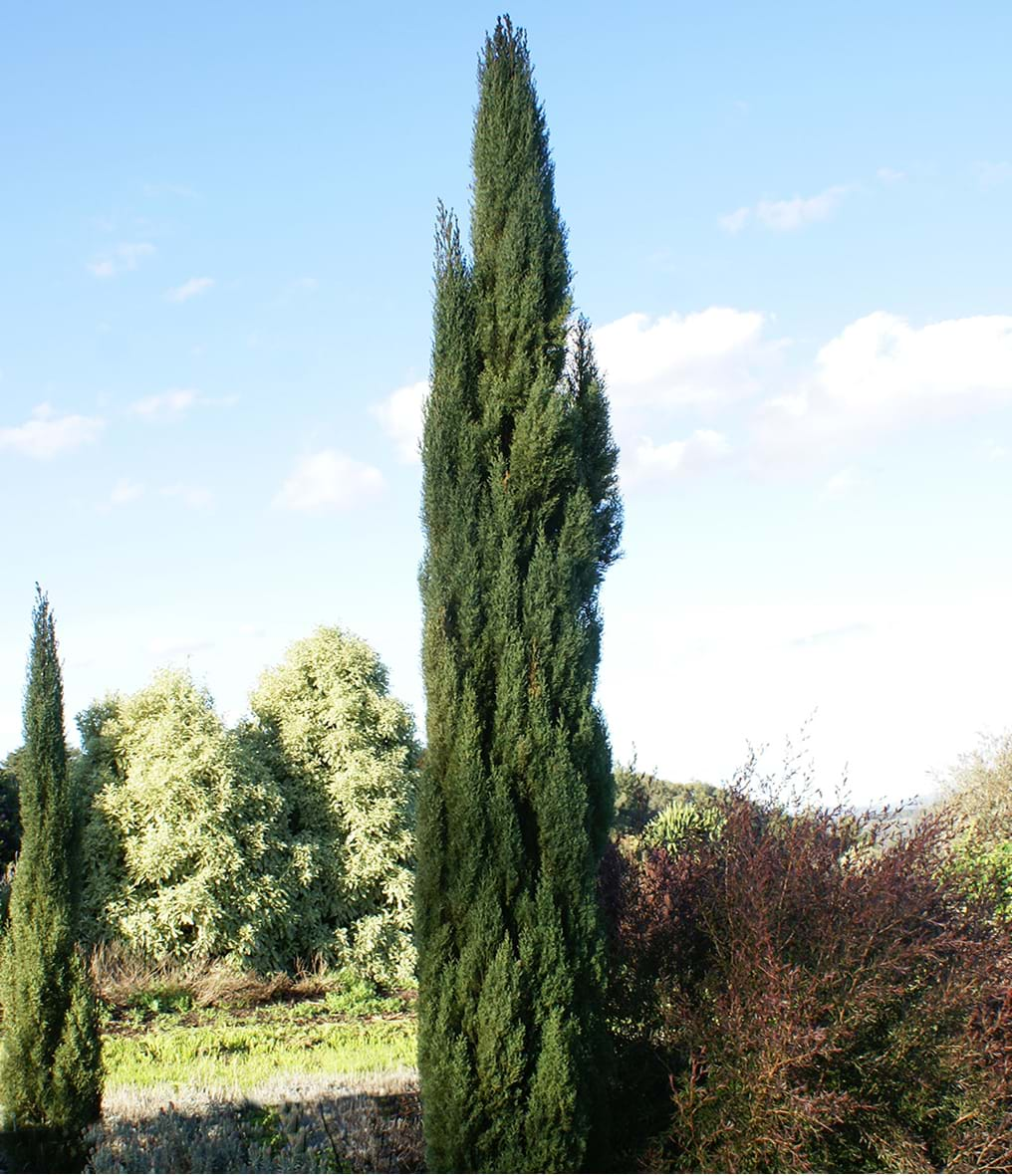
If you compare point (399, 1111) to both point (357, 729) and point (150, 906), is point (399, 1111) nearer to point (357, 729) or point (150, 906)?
point (150, 906)

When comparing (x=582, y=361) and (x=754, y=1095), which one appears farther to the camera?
(x=582, y=361)

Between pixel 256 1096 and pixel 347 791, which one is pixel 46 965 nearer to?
pixel 256 1096

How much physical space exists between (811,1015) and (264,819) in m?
10.9

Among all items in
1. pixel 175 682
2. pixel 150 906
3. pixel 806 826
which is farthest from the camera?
pixel 175 682

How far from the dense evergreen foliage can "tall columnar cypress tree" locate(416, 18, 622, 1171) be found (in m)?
8.98

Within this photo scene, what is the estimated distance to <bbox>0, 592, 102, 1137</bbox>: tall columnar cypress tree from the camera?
24.5ft

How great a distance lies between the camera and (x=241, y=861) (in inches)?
577

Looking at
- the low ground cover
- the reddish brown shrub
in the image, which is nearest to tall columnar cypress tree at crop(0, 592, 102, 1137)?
the low ground cover

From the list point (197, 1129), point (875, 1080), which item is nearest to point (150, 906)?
point (197, 1129)

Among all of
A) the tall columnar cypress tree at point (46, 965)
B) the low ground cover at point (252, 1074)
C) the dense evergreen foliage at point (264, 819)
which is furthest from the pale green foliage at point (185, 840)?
the tall columnar cypress tree at point (46, 965)

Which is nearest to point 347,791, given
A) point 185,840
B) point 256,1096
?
point 185,840

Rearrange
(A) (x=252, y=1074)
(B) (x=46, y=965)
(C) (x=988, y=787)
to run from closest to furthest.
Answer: (B) (x=46, y=965), (A) (x=252, y=1074), (C) (x=988, y=787)

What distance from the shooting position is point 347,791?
16.4m

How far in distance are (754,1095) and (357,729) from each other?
38.3 ft
